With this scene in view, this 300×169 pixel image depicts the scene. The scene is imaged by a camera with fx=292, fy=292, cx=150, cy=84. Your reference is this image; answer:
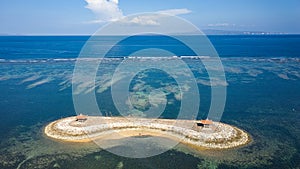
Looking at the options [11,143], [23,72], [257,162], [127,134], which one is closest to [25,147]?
[11,143]

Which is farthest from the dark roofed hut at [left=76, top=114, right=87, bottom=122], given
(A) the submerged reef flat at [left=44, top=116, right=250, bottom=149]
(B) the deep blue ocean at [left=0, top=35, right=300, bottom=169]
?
(B) the deep blue ocean at [left=0, top=35, right=300, bottom=169]

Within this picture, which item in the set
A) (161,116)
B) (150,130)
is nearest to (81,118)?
(150,130)

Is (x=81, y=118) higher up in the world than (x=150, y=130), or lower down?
higher up

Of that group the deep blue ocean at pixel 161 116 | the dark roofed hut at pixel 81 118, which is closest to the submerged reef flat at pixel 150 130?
the dark roofed hut at pixel 81 118

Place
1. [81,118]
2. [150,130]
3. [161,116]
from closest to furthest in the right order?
[150,130] → [81,118] → [161,116]

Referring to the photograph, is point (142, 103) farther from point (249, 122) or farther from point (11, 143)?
point (11, 143)

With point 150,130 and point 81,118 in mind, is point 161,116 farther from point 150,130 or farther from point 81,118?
point 81,118

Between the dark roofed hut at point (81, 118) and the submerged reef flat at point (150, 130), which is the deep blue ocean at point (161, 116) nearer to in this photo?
the submerged reef flat at point (150, 130)

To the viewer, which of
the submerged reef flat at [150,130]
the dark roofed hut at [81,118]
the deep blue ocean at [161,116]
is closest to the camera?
the deep blue ocean at [161,116]
